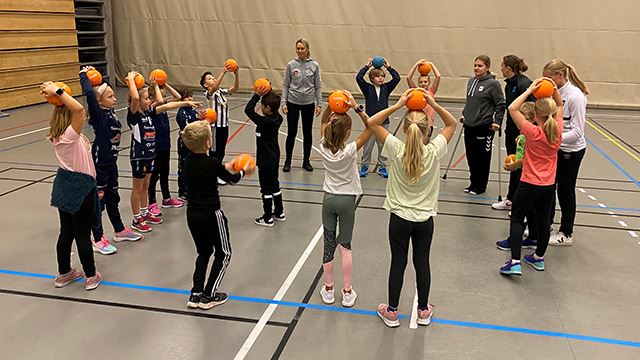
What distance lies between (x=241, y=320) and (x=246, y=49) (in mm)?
12173

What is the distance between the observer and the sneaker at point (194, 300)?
3.71m

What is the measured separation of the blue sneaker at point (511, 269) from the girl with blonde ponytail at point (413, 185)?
112 cm

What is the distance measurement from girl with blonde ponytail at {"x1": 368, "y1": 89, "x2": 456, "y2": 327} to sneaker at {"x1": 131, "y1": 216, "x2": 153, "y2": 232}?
272 centimetres

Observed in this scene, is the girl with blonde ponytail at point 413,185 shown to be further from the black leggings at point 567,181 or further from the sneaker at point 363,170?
the sneaker at point 363,170

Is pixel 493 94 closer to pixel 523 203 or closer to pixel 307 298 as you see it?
pixel 523 203

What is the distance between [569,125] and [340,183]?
7.41 feet

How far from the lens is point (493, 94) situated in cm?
604

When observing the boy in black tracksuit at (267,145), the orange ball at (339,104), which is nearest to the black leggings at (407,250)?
the orange ball at (339,104)

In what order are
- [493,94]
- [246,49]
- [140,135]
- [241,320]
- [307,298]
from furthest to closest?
[246,49]
[493,94]
[140,135]
[307,298]
[241,320]

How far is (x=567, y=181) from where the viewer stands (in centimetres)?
468

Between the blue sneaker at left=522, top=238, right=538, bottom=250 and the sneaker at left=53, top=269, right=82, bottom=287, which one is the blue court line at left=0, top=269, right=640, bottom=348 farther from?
the blue sneaker at left=522, top=238, right=538, bottom=250

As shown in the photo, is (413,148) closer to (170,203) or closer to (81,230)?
(81,230)

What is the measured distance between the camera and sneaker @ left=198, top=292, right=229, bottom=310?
3703 millimetres

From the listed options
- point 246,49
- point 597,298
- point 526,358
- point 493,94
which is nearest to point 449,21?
point 246,49
